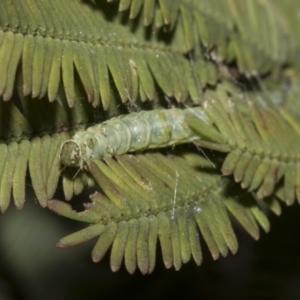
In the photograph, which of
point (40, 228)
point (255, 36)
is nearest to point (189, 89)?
point (255, 36)

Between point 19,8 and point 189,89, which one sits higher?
point 19,8

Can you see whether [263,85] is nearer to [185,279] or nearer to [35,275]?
[185,279]

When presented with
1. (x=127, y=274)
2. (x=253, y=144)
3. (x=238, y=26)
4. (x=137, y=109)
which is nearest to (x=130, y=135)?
(x=137, y=109)

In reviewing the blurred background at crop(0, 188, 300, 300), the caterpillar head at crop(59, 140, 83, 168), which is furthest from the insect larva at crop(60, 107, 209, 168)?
the blurred background at crop(0, 188, 300, 300)

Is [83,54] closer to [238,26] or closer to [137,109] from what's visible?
[137,109]

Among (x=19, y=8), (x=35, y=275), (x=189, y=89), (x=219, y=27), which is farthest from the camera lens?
(x=35, y=275)

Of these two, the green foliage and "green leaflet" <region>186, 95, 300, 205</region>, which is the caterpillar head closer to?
the green foliage

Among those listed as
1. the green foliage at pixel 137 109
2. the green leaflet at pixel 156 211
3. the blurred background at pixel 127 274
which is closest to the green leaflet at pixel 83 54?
the green foliage at pixel 137 109
